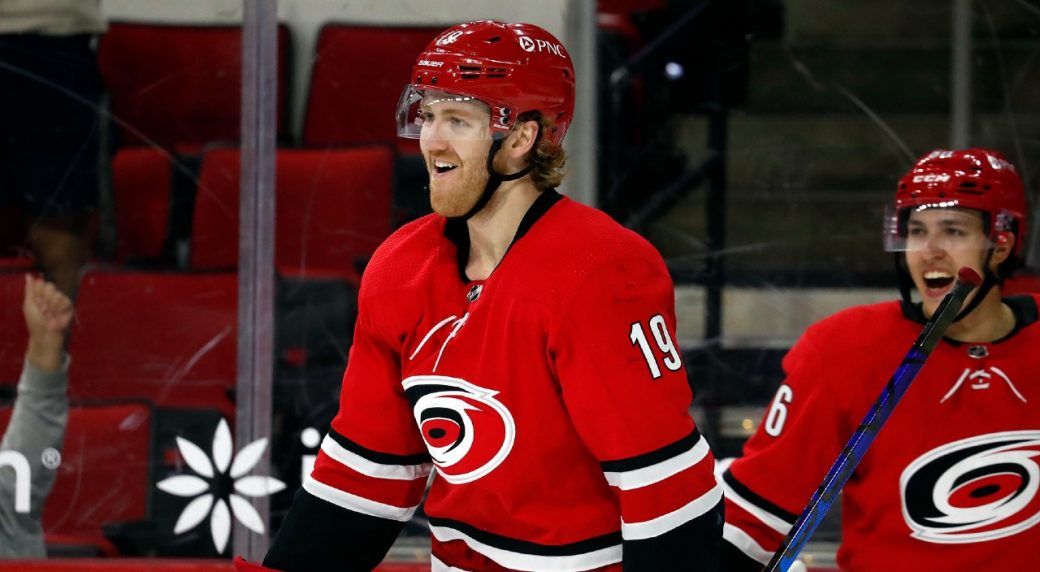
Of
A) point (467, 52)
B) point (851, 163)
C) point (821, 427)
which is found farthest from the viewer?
point (851, 163)

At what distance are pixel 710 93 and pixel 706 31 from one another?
0.37 feet

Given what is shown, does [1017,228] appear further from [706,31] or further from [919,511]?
[706,31]

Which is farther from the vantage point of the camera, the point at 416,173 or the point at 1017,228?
the point at 416,173

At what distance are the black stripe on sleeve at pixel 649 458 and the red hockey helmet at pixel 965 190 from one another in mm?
741

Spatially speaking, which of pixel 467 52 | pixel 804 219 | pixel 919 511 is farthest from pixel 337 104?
pixel 919 511

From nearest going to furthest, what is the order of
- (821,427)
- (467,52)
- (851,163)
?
1. (467,52)
2. (821,427)
3. (851,163)

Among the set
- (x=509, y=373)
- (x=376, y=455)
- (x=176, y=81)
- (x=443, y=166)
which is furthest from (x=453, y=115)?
(x=176, y=81)

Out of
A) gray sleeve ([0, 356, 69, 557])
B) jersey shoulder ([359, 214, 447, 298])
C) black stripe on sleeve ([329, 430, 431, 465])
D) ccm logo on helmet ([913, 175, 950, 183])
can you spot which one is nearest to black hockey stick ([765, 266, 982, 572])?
ccm logo on helmet ([913, 175, 950, 183])

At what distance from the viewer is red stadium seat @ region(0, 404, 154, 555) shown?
269 cm

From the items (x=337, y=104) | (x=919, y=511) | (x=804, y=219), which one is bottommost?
(x=919, y=511)

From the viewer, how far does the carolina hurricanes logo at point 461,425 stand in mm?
1530

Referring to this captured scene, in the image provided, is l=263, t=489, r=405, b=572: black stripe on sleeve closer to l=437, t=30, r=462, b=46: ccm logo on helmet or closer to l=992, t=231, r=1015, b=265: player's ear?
l=437, t=30, r=462, b=46: ccm logo on helmet

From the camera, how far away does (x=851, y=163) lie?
2.55m

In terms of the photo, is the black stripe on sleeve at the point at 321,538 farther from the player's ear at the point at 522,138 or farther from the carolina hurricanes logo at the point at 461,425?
the player's ear at the point at 522,138
